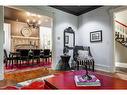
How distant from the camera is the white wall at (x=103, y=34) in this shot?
456cm

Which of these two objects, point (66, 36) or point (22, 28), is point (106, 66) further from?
point (22, 28)

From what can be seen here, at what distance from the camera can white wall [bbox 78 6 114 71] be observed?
4557 mm

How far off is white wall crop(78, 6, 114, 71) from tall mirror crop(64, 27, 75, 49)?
42cm

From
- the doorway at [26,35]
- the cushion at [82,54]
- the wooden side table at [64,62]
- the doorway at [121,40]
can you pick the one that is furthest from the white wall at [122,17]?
the doorway at [26,35]

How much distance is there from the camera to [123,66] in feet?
17.9

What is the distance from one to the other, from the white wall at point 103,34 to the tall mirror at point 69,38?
0.42 meters

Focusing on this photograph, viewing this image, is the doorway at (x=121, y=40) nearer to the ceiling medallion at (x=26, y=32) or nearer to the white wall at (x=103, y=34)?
the white wall at (x=103, y=34)

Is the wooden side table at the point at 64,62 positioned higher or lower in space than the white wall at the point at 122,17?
lower

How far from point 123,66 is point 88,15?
8.66ft

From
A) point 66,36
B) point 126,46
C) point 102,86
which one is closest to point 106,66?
point 126,46

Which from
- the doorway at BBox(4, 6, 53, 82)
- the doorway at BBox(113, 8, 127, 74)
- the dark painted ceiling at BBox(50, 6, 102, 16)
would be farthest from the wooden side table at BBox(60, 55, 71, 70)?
the doorway at BBox(113, 8, 127, 74)

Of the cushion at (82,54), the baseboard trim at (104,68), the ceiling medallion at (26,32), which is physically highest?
the ceiling medallion at (26,32)

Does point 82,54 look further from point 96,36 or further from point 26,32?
point 26,32

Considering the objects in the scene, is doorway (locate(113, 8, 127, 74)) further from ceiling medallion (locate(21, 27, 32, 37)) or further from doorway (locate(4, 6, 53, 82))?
ceiling medallion (locate(21, 27, 32, 37))
